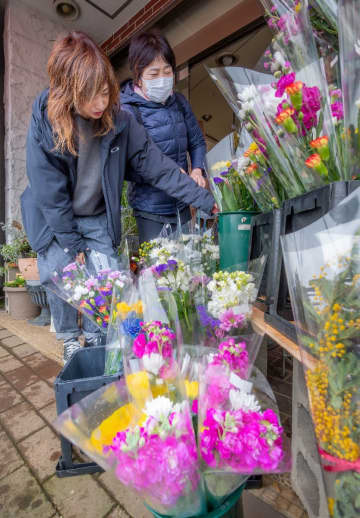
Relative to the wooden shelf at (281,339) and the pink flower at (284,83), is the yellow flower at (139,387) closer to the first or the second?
the wooden shelf at (281,339)

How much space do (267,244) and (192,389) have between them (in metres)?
0.50

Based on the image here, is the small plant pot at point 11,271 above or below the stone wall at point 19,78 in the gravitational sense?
below

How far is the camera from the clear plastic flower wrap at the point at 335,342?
1.51 feet

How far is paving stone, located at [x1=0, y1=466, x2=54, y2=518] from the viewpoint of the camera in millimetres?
890

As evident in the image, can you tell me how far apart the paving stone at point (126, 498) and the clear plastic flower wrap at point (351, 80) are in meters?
Result: 1.06

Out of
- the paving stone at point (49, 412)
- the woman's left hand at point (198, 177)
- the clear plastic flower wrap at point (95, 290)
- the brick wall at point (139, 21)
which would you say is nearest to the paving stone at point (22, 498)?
the paving stone at point (49, 412)

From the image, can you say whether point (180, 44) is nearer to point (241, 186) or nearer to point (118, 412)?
point (241, 186)

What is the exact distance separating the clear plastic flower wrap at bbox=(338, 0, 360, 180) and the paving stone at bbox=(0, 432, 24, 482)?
142 cm

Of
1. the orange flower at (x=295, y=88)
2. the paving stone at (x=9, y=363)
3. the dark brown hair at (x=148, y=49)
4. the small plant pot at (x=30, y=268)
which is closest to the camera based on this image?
the orange flower at (x=295, y=88)

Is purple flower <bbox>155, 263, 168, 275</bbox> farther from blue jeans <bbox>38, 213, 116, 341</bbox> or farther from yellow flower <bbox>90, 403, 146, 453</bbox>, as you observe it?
blue jeans <bbox>38, 213, 116, 341</bbox>

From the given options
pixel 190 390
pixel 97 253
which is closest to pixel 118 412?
pixel 190 390

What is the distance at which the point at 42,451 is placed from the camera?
1139mm

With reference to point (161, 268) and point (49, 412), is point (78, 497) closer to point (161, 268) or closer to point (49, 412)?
point (49, 412)

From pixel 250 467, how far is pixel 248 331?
1.37 feet
